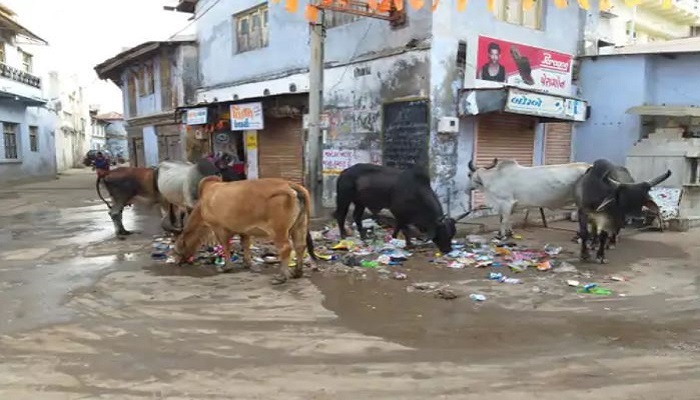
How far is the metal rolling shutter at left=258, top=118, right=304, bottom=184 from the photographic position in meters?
14.1

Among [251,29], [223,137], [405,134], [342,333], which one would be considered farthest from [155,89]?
[342,333]

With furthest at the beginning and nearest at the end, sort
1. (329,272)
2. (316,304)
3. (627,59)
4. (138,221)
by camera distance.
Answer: (627,59)
(138,221)
(329,272)
(316,304)

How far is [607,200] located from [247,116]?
368 inches

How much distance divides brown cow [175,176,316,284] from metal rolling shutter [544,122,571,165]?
7657 millimetres

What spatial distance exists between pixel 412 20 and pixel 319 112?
2.35 meters

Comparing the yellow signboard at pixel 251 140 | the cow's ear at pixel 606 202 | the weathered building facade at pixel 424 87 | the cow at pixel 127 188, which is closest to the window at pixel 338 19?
the weathered building facade at pixel 424 87

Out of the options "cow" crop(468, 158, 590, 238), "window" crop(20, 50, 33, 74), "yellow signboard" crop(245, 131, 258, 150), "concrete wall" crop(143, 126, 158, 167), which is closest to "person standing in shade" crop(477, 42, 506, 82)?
"cow" crop(468, 158, 590, 238)

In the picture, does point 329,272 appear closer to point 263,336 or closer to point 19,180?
point 263,336

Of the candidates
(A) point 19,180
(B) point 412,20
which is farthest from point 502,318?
(A) point 19,180

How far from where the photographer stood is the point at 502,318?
4.92 meters

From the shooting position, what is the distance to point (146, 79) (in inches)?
798

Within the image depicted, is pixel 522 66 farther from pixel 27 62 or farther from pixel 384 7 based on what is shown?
pixel 27 62

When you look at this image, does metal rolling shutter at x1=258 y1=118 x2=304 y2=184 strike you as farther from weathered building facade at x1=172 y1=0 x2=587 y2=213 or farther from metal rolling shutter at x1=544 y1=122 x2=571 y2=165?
metal rolling shutter at x1=544 y1=122 x2=571 y2=165

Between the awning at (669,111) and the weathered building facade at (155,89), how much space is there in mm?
12111
